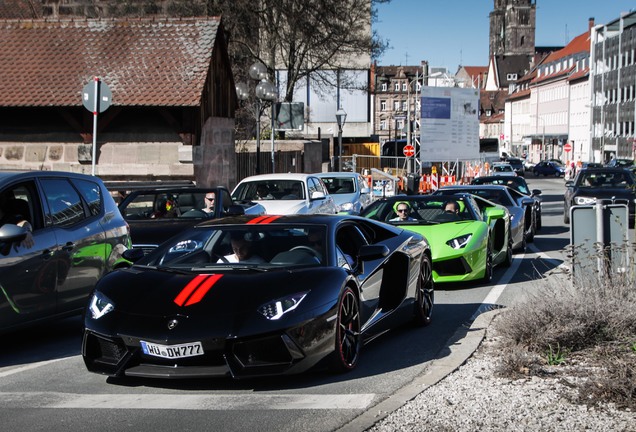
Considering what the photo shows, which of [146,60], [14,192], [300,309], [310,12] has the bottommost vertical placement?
[300,309]

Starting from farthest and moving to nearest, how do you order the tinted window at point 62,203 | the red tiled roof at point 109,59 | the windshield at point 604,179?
the red tiled roof at point 109,59 < the windshield at point 604,179 < the tinted window at point 62,203

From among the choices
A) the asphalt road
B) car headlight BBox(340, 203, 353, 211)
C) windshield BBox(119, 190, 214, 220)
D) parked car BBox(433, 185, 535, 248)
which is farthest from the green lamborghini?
car headlight BBox(340, 203, 353, 211)

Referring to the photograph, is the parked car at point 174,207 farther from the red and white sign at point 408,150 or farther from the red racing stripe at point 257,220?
the red and white sign at point 408,150

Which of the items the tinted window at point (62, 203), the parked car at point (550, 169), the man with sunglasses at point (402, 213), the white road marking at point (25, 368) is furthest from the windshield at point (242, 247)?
the parked car at point (550, 169)

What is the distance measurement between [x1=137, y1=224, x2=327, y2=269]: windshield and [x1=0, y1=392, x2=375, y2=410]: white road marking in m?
Answer: 1.34

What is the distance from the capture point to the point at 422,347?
8922 mm

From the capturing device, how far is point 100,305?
24.3 feet

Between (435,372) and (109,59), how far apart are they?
2464 centimetres

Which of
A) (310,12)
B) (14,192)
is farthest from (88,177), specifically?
(310,12)

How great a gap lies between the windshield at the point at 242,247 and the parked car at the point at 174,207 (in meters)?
5.85

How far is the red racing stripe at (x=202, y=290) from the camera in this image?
7.14 meters

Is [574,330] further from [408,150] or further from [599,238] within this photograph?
[408,150]

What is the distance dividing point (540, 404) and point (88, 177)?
5.76 meters

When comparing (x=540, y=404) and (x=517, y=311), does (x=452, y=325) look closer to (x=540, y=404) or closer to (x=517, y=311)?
(x=517, y=311)
